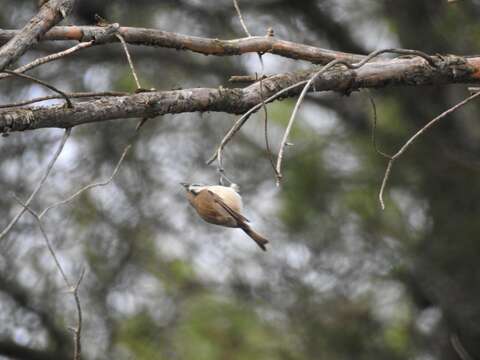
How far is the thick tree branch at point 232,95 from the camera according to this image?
3206mm

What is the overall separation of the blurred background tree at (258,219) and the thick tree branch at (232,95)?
464cm

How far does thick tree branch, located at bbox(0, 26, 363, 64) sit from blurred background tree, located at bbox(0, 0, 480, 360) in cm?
430

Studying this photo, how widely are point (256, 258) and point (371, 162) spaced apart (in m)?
1.75

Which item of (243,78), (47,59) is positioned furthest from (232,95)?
(47,59)

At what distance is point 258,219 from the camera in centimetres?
970

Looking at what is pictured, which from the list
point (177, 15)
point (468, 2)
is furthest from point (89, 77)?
point (468, 2)

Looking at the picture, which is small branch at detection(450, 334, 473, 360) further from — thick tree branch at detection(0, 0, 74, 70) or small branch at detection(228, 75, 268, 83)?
thick tree branch at detection(0, 0, 74, 70)

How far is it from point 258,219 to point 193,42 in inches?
227

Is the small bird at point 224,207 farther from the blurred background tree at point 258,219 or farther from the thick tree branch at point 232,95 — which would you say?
the blurred background tree at point 258,219

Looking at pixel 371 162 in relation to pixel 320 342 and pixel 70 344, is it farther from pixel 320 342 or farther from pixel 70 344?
pixel 70 344

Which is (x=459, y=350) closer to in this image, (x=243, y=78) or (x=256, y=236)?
(x=256, y=236)

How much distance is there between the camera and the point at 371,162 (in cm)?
1002

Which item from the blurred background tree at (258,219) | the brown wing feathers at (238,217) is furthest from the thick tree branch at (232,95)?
the blurred background tree at (258,219)

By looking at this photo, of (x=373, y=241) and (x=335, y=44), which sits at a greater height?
(x=335, y=44)
